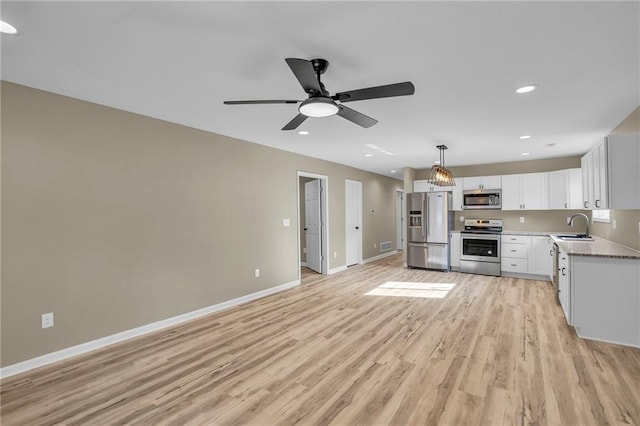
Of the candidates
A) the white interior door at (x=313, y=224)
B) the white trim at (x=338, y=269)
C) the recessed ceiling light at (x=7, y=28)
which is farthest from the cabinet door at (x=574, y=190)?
the recessed ceiling light at (x=7, y=28)

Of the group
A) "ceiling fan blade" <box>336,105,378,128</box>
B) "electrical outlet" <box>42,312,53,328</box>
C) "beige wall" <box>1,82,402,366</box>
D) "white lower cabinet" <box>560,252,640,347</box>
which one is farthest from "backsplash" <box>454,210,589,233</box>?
"electrical outlet" <box>42,312,53,328</box>

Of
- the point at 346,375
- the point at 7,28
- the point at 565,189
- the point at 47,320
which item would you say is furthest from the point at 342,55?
the point at 565,189

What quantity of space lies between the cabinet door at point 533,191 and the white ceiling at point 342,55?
2.62 m

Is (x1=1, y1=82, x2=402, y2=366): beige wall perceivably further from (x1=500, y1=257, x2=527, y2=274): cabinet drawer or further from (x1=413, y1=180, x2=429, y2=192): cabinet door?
(x1=500, y1=257, x2=527, y2=274): cabinet drawer

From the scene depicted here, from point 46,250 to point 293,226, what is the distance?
3.48 metres

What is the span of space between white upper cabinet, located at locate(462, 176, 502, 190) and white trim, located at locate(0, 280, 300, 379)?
5.20 m

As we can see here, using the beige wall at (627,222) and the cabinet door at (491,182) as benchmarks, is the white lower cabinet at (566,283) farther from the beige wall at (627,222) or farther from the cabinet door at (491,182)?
the cabinet door at (491,182)

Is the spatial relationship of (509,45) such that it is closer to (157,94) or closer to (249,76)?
(249,76)

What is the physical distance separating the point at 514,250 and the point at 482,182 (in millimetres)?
1589

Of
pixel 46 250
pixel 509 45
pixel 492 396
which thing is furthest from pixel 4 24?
pixel 492 396

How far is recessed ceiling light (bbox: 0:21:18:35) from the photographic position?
1.82 m

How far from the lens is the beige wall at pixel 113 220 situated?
266cm

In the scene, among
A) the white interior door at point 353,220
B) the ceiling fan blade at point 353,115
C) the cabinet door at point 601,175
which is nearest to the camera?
the ceiling fan blade at point 353,115

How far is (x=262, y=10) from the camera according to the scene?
171 centimetres
